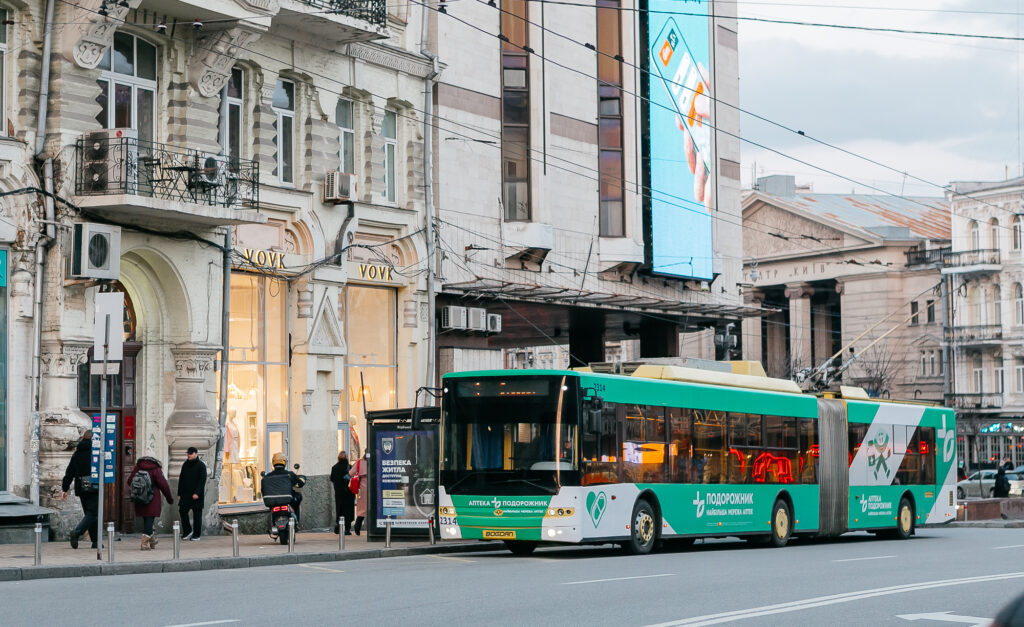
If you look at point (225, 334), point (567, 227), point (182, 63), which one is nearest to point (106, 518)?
point (225, 334)

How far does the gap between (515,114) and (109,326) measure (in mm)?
17885

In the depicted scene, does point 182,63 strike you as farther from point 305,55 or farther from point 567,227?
point 567,227

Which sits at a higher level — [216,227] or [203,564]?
[216,227]

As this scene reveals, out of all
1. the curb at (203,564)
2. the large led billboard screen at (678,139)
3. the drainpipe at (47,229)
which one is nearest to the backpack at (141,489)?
the drainpipe at (47,229)

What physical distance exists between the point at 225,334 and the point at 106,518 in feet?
13.1

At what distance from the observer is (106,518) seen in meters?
25.4

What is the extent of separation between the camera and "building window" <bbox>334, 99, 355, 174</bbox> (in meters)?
31.0

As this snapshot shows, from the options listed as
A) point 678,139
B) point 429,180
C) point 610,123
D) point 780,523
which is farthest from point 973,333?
point 780,523

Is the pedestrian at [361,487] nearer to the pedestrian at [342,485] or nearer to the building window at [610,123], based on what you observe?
the pedestrian at [342,485]

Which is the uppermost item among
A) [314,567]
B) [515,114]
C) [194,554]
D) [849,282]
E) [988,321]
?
[849,282]

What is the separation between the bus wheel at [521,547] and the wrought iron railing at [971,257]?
198 ft

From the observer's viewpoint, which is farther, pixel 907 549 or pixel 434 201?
pixel 434 201

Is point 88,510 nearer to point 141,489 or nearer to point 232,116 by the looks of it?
point 141,489

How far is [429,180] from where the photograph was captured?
107 ft
